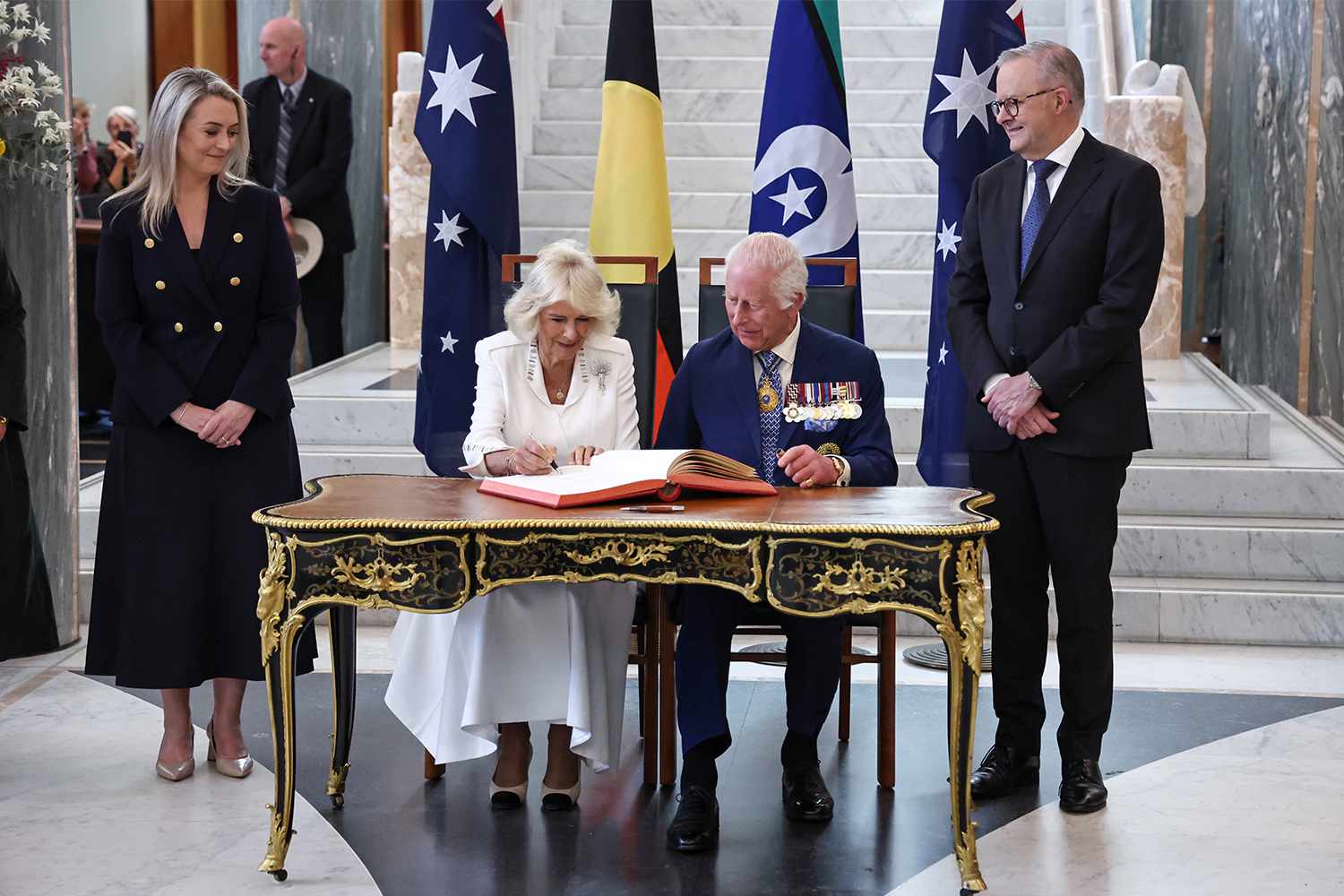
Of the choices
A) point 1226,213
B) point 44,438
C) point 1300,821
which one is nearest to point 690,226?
point 1226,213

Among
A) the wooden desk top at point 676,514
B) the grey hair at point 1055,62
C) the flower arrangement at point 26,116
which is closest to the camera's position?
the wooden desk top at point 676,514

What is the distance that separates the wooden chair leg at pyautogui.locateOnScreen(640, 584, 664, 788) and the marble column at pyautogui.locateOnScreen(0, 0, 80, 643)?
2.02 meters

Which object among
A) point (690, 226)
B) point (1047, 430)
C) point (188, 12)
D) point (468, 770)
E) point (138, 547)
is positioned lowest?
point (468, 770)

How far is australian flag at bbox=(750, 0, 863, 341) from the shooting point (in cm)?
517

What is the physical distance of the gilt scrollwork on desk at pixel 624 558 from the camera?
305cm

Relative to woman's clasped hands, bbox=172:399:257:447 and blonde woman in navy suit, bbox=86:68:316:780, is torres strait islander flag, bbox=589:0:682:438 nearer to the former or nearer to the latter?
blonde woman in navy suit, bbox=86:68:316:780

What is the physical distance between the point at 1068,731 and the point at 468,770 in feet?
4.71

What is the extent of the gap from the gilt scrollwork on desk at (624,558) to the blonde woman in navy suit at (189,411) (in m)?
0.96

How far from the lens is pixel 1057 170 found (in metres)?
3.65

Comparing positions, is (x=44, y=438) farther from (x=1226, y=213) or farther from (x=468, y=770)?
(x=1226, y=213)

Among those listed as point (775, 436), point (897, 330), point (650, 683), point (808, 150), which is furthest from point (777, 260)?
point (897, 330)

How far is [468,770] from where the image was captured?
398 centimetres

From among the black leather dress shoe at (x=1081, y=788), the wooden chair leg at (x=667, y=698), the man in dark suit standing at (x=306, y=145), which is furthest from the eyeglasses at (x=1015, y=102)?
the man in dark suit standing at (x=306, y=145)

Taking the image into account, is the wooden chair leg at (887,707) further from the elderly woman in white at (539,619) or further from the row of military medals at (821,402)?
the elderly woman in white at (539,619)
